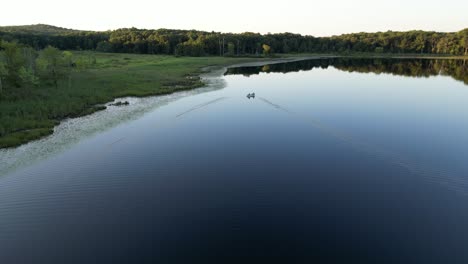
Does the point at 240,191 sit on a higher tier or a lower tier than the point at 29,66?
lower

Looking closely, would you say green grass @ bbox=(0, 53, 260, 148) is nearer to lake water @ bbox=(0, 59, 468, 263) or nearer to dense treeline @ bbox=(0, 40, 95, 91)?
dense treeline @ bbox=(0, 40, 95, 91)

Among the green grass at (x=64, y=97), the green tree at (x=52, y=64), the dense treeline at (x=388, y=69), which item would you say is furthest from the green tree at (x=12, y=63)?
the dense treeline at (x=388, y=69)

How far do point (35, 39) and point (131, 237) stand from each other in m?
212

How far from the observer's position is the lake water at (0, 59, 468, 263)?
2033 cm

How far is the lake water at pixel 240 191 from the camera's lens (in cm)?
2033

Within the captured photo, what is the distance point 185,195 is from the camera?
27.0 metres

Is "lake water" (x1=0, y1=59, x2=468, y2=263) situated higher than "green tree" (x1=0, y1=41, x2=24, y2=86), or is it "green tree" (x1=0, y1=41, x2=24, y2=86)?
"green tree" (x1=0, y1=41, x2=24, y2=86)

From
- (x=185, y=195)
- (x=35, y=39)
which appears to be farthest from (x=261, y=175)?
(x=35, y=39)

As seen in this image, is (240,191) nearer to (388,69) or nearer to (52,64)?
(52,64)

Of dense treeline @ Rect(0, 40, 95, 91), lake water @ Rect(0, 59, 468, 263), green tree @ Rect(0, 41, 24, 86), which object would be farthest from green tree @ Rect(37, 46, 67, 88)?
lake water @ Rect(0, 59, 468, 263)

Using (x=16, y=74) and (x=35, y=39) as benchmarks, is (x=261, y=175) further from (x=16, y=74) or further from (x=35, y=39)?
(x=35, y=39)

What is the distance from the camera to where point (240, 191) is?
27562mm

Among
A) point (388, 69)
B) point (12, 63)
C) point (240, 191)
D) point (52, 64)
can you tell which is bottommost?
point (240, 191)

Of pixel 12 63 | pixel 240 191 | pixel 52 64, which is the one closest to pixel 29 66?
pixel 52 64
